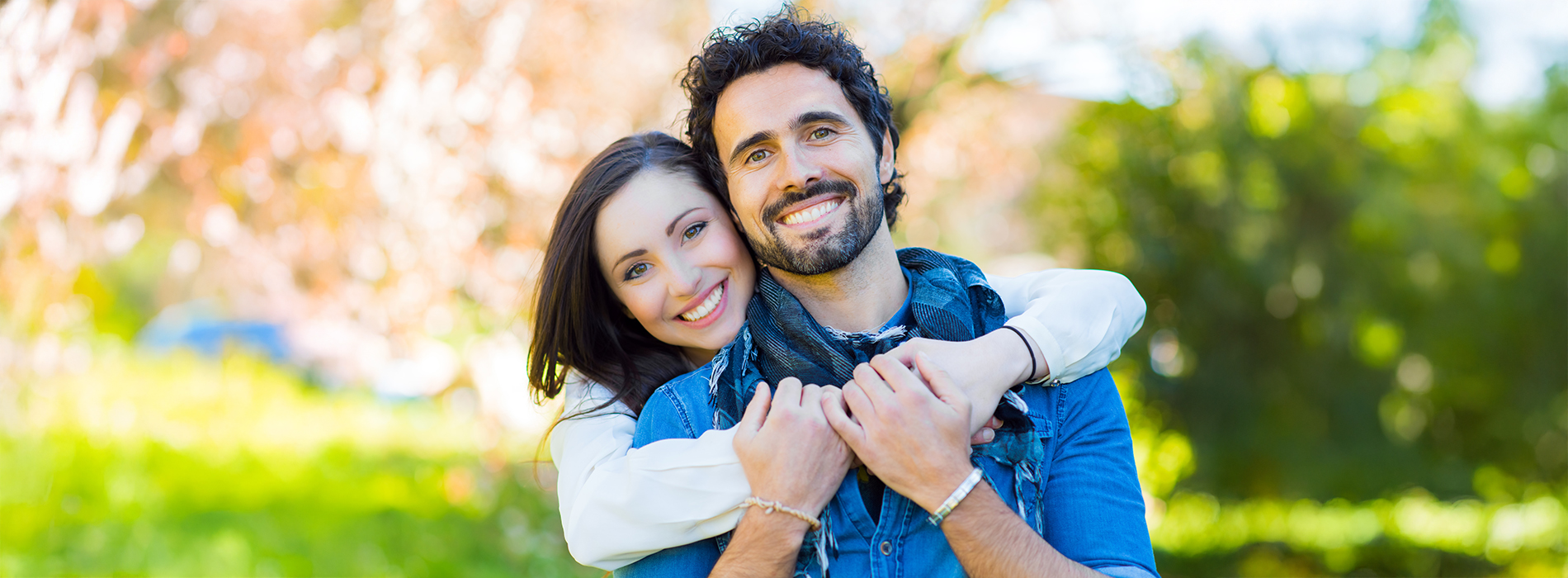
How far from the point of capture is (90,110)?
4.46 metres

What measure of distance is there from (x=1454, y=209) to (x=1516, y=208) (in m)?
0.49

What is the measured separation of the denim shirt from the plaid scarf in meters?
0.05

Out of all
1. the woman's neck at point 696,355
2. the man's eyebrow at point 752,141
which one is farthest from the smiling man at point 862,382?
the woman's neck at point 696,355

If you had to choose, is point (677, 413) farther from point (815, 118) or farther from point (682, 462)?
point (815, 118)

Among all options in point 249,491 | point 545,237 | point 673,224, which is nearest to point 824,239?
point 673,224

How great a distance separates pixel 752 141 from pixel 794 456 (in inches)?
27.6

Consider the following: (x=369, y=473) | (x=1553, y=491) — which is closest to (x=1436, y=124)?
(x=1553, y=491)

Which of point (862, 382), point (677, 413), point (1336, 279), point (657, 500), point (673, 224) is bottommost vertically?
point (657, 500)

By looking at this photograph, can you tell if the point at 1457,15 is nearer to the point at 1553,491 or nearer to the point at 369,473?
the point at 1553,491

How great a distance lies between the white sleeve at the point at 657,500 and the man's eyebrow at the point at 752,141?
612mm

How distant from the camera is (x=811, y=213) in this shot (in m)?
2.05

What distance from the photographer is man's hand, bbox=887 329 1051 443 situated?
1782 millimetres

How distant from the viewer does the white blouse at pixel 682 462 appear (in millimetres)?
1769

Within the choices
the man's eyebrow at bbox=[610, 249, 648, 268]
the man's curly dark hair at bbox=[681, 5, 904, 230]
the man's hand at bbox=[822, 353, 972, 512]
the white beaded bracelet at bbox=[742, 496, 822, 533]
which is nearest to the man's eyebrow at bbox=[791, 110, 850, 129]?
the man's curly dark hair at bbox=[681, 5, 904, 230]
